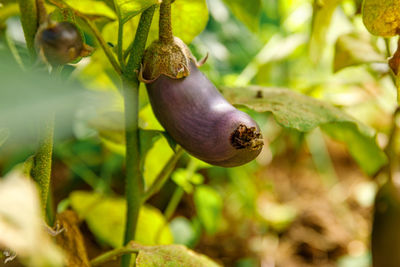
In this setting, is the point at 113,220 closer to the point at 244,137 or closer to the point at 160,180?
the point at 160,180

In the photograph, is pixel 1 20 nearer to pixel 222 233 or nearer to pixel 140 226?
pixel 140 226

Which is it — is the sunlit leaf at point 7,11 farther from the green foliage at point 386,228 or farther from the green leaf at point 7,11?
the green foliage at point 386,228

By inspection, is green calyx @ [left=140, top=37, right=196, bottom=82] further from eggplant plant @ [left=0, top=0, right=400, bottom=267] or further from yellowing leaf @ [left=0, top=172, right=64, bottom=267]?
yellowing leaf @ [left=0, top=172, right=64, bottom=267]

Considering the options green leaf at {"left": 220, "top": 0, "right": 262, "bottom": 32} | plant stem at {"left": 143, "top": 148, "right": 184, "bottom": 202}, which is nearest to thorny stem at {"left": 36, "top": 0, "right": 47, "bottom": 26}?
plant stem at {"left": 143, "top": 148, "right": 184, "bottom": 202}

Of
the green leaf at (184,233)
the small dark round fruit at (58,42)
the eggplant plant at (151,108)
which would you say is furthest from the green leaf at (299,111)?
the green leaf at (184,233)

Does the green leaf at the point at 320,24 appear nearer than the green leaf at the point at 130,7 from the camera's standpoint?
No

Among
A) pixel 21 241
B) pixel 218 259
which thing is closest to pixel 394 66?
pixel 21 241

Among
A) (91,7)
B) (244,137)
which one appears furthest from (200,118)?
(91,7)
